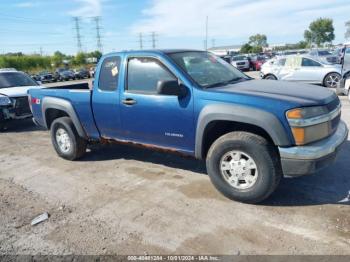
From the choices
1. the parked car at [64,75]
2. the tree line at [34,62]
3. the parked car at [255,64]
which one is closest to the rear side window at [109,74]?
the parked car at [255,64]

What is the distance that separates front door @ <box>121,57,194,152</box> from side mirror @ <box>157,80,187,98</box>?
4.2 inches

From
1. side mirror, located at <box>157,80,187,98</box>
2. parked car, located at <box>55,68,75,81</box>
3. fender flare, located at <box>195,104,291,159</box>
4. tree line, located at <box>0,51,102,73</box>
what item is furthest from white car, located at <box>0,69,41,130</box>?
tree line, located at <box>0,51,102,73</box>

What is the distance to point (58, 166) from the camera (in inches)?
235

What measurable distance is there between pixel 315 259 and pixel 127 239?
1.77 metres

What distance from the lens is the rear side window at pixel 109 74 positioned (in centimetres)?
515

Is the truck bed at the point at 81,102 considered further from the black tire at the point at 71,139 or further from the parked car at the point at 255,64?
the parked car at the point at 255,64

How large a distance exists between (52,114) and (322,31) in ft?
353

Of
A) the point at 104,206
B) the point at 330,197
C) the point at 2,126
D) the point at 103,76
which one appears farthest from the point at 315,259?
the point at 2,126

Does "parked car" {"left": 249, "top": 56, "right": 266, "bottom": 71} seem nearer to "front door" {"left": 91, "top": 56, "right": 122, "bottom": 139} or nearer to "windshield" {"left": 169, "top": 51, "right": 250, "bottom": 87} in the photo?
"windshield" {"left": 169, "top": 51, "right": 250, "bottom": 87}

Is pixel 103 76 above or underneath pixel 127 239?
above

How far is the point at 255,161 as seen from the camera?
12.7ft

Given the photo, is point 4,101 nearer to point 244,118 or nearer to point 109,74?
point 109,74

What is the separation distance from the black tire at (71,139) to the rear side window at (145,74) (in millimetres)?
1624

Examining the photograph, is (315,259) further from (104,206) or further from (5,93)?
(5,93)
